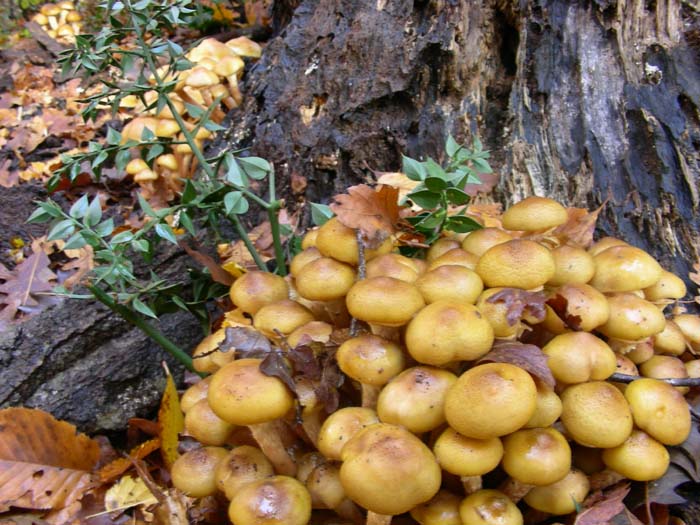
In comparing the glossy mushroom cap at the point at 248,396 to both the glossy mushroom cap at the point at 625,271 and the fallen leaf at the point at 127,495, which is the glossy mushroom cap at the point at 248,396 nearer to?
the fallen leaf at the point at 127,495

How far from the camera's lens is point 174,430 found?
2.91 meters

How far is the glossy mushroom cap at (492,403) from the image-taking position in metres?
1.67

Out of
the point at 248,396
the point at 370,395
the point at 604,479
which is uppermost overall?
the point at 248,396

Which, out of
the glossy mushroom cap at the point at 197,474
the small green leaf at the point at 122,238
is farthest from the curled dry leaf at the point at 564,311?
the small green leaf at the point at 122,238

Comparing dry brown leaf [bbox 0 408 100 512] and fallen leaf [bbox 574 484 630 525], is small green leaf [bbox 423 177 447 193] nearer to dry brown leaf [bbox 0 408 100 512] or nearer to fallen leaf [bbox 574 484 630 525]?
fallen leaf [bbox 574 484 630 525]

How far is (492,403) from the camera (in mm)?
1663

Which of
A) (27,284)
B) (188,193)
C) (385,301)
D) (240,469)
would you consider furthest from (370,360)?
(27,284)

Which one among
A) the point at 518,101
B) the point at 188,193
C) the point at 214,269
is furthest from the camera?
the point at 518,101

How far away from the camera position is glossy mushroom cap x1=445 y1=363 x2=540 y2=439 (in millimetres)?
1667

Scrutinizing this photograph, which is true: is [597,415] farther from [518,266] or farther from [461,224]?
[461,224]

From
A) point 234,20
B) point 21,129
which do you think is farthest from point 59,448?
point 234,20

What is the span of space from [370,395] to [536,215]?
102cm

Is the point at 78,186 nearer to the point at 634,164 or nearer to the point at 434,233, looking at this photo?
the point at 434,233

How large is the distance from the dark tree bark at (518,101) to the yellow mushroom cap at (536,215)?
0.85 meters
